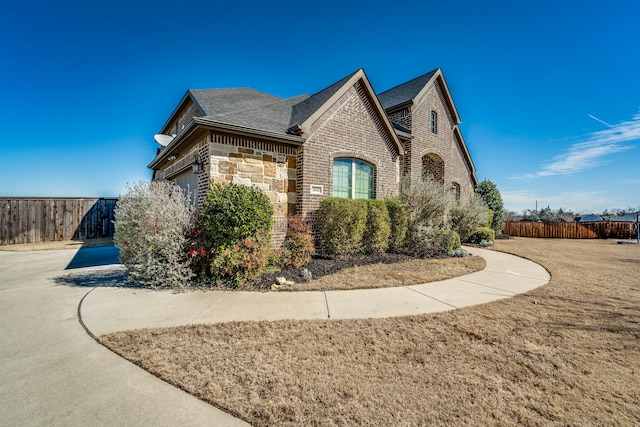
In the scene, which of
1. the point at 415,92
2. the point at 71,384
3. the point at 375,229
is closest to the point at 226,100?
the point at 375,229

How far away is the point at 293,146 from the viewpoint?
27.2ft

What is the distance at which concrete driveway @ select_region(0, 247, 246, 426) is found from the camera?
2059mm

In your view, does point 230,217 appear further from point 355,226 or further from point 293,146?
point 355,226

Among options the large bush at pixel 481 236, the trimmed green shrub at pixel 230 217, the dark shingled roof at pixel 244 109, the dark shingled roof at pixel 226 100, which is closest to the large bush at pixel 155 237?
the trimmed green shrub at pixel 230 217

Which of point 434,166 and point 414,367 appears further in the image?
point 434,166

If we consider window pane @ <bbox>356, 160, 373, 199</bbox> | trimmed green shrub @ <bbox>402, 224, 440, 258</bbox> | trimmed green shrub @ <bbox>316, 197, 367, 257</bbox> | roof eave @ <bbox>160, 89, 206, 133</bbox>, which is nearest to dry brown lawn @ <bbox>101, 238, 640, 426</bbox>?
trimmed green shrub @ <bbox>316, 197, 367, 257</bbox>

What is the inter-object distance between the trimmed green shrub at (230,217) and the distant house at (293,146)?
4.39 feet

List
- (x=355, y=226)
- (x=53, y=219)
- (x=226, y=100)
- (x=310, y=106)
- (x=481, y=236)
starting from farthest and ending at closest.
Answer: (x=481, y=236), (x=53, y=219), (x=226, y=100), (x=310, y=106), (x=355, y=226)

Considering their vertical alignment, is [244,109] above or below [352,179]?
above

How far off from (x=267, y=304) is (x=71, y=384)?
2521mm

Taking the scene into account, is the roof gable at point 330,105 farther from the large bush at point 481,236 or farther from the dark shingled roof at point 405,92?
the large bush at point 481,236

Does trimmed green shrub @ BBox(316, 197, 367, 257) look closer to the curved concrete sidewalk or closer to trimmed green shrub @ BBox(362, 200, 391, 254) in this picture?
trimmed green shrub @ BBox(362, 200, 391, 254)

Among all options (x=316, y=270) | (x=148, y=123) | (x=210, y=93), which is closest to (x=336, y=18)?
(x=210, y=93)

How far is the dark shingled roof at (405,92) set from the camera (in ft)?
46.0
